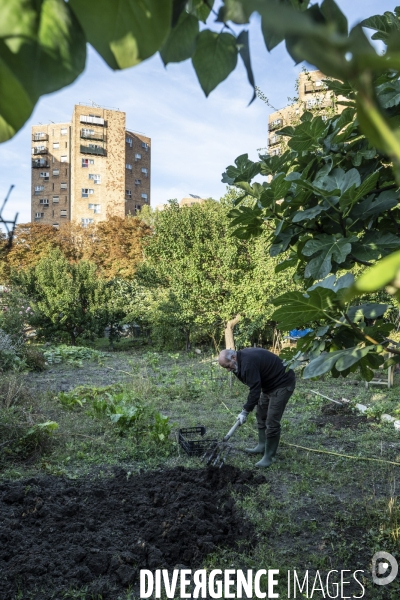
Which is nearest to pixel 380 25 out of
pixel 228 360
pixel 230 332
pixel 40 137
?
pixel 228 360

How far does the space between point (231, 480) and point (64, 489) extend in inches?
63.1

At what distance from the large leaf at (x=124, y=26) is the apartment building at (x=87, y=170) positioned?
44.3 meters

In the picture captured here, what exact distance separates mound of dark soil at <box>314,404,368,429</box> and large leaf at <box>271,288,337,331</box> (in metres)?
6.36

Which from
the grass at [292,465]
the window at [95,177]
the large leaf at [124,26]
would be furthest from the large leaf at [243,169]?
the window at [95,177]

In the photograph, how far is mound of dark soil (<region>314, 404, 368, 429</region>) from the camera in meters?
7.23

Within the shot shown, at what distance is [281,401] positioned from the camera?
18.8ft

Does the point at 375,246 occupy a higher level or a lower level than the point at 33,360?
higher

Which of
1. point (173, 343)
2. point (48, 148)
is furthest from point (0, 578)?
point (48, 148)

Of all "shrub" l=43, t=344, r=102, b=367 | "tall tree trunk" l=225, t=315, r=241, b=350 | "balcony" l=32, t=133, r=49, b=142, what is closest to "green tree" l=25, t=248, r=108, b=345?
"shrub" l=43, t=344, r=102, b=367

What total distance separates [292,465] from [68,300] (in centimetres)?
1327

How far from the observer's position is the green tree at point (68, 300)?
17250mm

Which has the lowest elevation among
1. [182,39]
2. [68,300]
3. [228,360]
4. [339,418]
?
[339,418]

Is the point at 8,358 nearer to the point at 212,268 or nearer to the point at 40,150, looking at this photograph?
the point at 212,268

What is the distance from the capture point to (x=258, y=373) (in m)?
5.52
